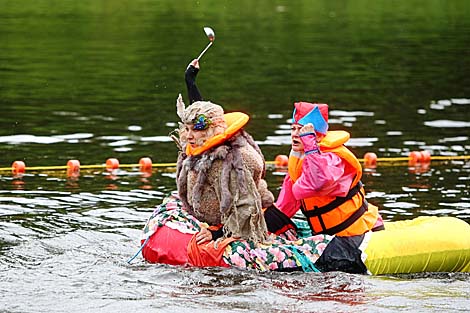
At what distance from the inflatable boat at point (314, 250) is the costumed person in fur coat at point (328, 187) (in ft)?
0.36

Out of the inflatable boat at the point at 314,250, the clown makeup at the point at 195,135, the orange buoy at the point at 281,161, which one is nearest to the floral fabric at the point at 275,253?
the inflatable boat at the point at 314,250

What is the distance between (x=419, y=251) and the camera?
32.4ft

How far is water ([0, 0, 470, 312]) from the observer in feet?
31.0

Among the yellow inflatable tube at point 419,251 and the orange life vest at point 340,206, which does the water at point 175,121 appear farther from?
the orange life vest at point 340,206

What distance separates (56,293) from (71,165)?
569 cm

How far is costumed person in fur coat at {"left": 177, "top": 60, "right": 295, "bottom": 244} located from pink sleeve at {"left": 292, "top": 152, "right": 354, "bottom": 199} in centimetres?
39

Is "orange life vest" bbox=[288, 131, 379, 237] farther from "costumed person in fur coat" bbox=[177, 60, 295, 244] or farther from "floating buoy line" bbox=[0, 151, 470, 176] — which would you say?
"floating buoy line" bbox=[0, 151, 470, 176]

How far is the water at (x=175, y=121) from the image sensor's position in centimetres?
944

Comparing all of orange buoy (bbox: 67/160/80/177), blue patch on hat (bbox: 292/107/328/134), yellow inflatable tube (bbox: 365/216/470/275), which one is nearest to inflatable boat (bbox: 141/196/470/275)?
yellow inflatable tube (bbox: 365/216/470/275)

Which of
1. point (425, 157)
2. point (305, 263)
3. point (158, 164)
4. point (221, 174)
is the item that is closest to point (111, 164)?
point (158, 164)

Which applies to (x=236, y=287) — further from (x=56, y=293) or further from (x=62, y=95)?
(x=62, y=95)

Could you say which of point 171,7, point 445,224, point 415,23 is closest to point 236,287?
point 445,224

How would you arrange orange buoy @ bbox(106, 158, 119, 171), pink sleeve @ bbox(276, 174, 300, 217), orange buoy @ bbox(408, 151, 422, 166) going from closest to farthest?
1. pink sleeve @ bbox(276, 174, 300, 217)
2. orange buoy @ bbox(106, 158, 119, 171)
3. orange buoy @ bbox(408, 151, 422, 166)

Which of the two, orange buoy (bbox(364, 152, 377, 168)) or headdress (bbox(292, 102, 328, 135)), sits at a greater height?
headdress (bbox(292, 102, 328, 135))
